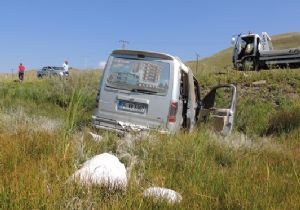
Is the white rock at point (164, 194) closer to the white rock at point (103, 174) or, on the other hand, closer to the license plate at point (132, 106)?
the white rock at point (103, 174)

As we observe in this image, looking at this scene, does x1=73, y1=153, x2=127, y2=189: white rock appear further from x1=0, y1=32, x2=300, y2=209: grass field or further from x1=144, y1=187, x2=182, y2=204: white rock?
x1=144, y1=187, x2=182, y2=204: white rock

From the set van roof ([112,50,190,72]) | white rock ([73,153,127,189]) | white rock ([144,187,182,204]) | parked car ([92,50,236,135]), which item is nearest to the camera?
white rock ([144,187,182,204])

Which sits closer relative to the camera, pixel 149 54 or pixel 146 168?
pixel 146 168

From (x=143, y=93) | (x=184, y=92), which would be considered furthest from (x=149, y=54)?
(x=184, y=92)

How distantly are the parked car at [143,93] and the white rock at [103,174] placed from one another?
3865 millimetres

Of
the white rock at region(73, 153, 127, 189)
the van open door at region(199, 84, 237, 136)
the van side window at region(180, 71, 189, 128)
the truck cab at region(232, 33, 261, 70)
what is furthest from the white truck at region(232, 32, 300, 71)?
the white rock at region(73, 153, 127, 189)

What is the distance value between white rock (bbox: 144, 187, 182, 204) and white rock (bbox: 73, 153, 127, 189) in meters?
0.31

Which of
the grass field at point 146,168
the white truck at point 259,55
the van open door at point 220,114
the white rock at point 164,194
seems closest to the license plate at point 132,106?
the van open door at point 220,114

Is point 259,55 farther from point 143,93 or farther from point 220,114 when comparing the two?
point 143,93

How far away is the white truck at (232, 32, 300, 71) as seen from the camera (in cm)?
2588

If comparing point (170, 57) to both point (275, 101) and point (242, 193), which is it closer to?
point (242, 193)

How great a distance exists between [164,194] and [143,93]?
16.8 ft

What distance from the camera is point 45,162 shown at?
5.89m

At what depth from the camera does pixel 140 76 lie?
1039cm
